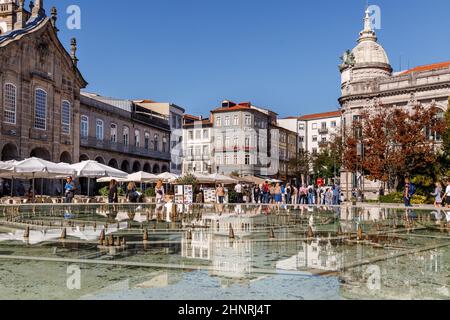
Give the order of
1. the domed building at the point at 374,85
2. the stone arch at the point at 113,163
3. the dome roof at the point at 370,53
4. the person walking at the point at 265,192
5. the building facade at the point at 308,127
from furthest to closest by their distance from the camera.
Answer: the building facade at the point at 308,127
the dome roof at the point at 370,53
the stone arch at the point at 113,163
the domed building at the point at 374,85
the person walking at the point at 265,192

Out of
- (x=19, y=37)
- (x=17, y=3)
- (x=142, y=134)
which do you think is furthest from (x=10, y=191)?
(x=142, y=134)

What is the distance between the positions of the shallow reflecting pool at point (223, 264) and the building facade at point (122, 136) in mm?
30574

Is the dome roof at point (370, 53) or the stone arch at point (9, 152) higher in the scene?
the dome roof at point (370, 53)

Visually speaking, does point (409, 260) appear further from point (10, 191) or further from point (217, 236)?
point (10, 191)

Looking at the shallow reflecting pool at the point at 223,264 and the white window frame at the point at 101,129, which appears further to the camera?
the white window frame at the point at 101,129

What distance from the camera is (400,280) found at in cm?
677

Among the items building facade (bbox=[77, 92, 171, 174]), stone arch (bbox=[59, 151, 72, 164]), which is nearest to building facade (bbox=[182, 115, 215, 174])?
building facade (bbox=[77, 92, 171, 174])

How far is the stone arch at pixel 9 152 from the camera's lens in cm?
3334

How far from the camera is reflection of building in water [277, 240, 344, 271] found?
307 inches

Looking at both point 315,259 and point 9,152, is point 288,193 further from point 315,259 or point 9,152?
point 315,259

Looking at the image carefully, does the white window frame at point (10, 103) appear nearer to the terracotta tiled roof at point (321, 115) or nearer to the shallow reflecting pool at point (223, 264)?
the shallow reflecting pool at point (223, 264)

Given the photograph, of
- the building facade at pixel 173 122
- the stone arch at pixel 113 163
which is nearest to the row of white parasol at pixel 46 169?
the stone arch at pixel 113 163

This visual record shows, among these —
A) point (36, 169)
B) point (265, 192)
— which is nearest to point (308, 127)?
point (265, 192)

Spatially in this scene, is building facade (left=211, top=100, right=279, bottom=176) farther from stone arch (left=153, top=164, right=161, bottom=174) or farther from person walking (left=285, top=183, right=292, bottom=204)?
person walking (left=285, top=183, right=292, bottom=204)
